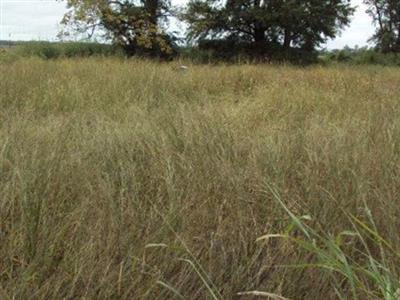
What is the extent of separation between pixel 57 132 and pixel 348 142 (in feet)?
6.22

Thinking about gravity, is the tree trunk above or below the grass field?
above

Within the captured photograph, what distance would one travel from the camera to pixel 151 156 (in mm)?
2939

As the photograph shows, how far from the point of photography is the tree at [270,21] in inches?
992

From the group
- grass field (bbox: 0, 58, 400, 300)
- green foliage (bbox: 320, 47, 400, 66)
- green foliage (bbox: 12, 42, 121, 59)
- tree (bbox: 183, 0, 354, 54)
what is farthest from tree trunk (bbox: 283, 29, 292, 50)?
grass field (bbox: 0, 58, 400, 300)

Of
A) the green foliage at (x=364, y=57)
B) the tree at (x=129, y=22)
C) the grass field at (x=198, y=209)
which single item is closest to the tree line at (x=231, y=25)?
the tree at (x=129, y=22)

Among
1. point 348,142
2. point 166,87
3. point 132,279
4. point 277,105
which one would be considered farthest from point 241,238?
point 166,87

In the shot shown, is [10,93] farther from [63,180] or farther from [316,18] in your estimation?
[316,18]

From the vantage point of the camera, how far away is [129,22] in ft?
76.0

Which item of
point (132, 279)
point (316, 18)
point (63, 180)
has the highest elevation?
point (316, 18)

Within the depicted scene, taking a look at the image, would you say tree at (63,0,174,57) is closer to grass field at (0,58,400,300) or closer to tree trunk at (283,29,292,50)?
tree trunk at (283,29,292,50)

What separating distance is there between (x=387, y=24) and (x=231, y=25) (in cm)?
1655

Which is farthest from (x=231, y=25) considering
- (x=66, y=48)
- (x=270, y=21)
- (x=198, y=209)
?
(x=198, y=209)

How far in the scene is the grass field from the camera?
1.66 metres

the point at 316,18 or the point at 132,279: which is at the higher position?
the point at 316,18
